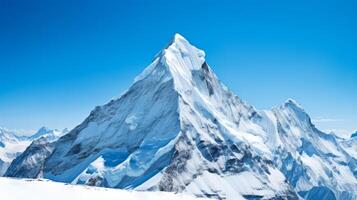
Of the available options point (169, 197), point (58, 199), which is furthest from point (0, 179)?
point (169, 197)

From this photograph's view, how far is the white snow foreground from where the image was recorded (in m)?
49.0

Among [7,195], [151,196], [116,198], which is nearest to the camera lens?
[7,195]

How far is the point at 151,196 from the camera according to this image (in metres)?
58.7

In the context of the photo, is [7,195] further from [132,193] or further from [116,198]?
[132,193]

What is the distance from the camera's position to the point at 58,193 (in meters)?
52.1

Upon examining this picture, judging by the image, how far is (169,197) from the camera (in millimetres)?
59938

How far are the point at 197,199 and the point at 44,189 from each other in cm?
1905

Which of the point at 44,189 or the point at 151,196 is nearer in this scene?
the point at 44,189

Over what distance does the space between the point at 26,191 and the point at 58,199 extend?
12.0 ft

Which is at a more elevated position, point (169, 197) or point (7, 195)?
point (169, 197)

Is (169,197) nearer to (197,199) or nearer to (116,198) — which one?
(197,199)

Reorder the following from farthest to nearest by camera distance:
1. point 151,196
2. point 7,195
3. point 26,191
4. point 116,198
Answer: point 151,196 < point 116,198 < point 26,191 < point 7,195

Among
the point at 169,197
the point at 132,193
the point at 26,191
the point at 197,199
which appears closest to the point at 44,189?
the point at 26,191

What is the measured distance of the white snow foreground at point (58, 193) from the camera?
48969 mm
